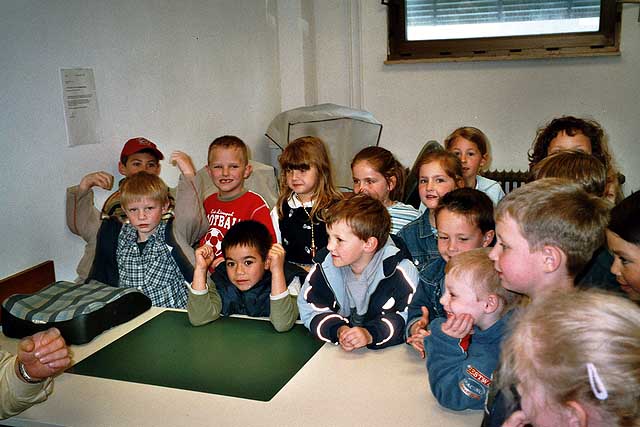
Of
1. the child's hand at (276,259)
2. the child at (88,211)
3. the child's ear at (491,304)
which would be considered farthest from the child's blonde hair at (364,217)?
the child at (88,211)

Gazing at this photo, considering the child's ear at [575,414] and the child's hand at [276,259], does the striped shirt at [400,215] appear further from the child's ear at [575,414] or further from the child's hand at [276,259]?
the child's ear at [575,414]

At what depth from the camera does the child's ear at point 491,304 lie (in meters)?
1.71

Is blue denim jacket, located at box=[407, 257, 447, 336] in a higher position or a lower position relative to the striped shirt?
lower

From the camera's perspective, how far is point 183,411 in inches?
65.7

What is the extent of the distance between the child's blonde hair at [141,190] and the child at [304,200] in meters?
0.60

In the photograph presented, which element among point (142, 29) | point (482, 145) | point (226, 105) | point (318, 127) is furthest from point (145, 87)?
point (482, 145)

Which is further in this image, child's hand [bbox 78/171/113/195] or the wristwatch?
child's hand [bbox 78/171/113/195]

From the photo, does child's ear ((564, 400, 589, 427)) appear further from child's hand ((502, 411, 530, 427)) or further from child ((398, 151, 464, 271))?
child ((398, 151, 464, 271))

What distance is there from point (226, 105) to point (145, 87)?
92cm

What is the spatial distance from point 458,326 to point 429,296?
1.46 ft

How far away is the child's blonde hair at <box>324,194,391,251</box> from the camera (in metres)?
2.18

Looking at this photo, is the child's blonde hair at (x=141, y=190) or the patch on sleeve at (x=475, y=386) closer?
the patch on sleeve at (x=475, y=386)

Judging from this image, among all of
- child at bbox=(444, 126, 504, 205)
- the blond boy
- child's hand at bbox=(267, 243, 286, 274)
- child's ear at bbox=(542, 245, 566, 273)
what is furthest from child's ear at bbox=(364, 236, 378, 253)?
child at bbox=(444, 126, 504, 205)

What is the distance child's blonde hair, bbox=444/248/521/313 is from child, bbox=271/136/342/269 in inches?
50.8
